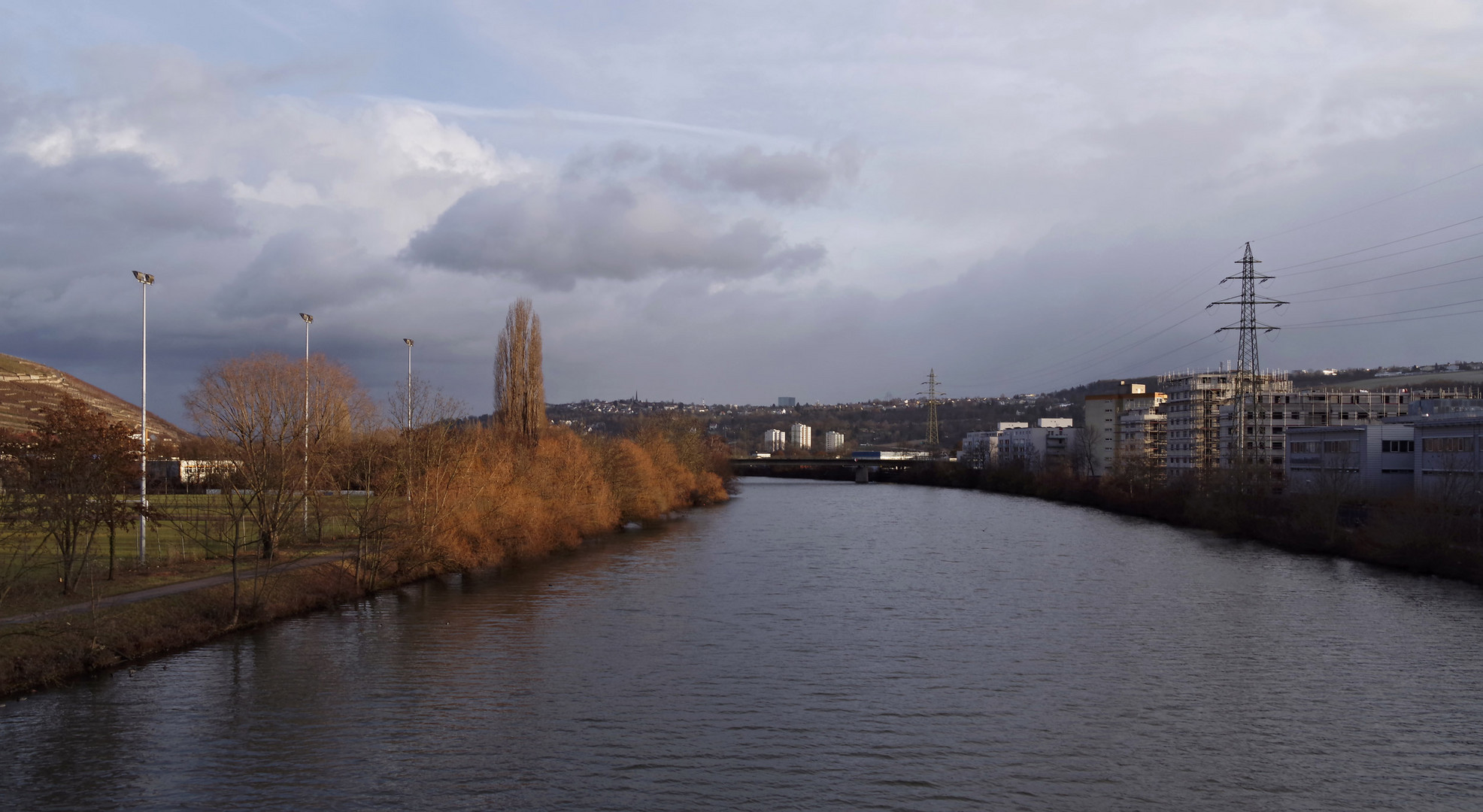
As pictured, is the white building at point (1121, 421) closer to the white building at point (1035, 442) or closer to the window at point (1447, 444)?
the white building at point (1035, 442)

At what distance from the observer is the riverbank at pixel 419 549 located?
20.1 m

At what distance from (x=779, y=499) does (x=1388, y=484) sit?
51114 millimetres

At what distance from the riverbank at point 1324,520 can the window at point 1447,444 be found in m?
6.74

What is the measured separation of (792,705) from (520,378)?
40915mm

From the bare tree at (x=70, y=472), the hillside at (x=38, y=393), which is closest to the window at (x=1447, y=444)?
the bare tree at (x=70, y=472)

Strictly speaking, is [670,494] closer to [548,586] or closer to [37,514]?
[548,586]

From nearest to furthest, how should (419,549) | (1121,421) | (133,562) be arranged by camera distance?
(133,562)
(419,549)
(1121,421)

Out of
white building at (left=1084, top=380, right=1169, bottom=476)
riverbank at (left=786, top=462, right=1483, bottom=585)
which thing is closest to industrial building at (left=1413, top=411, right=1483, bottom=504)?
riverbank at (left=786, top=462, right=1483, bottom=585)

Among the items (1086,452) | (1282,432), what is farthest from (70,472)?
(1086,452)

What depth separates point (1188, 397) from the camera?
10744 centimetres

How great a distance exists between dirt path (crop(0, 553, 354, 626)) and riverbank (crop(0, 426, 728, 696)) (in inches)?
7.4

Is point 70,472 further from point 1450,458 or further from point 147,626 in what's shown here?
point 1450,458

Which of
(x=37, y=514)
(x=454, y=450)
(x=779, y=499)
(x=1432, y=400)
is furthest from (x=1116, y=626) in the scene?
(x=779, y=499)

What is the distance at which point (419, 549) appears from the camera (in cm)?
3412
